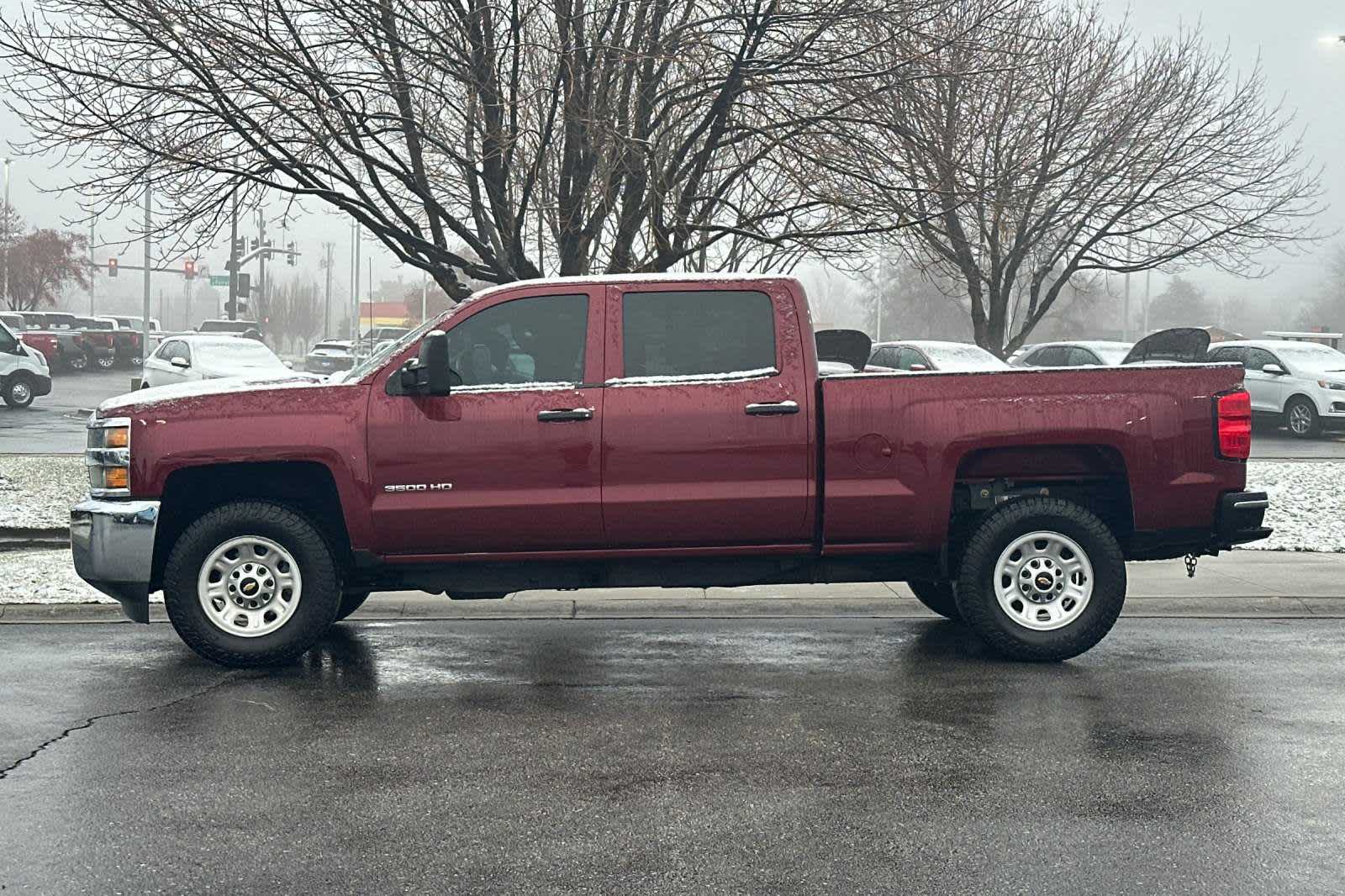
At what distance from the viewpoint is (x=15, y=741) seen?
619cm

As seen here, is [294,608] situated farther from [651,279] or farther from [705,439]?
[651,279]

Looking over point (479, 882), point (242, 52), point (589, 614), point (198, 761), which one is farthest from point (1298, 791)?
point (242, 52)

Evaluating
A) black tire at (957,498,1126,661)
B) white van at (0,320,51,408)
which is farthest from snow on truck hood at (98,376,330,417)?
white van at (0,320,51,408)

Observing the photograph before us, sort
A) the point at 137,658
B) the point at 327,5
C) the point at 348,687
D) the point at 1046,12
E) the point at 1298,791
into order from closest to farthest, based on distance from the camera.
→ the point at 1298,791, the point at 348,687, the point at 137,658, the point at 327,5, the point at 1046,12

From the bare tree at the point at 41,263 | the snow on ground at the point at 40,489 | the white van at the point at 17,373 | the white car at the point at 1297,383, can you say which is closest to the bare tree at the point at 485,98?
the snow on ground at the point at 40,489

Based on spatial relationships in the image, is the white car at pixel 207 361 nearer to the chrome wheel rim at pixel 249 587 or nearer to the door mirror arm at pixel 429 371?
the chrome wheel rim at pixel 249 587

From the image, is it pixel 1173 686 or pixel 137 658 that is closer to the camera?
pixel 1173 686

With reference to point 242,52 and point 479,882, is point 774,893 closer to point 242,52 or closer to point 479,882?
point 479,882

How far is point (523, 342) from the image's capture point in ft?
26.2

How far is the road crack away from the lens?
5833 mm

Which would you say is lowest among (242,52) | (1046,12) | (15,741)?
(15,741)

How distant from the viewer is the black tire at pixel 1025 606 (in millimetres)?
8008

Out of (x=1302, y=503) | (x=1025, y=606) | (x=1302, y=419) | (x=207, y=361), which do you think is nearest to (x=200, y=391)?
(x=1025, y=606)

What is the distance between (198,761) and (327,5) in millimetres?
8769
